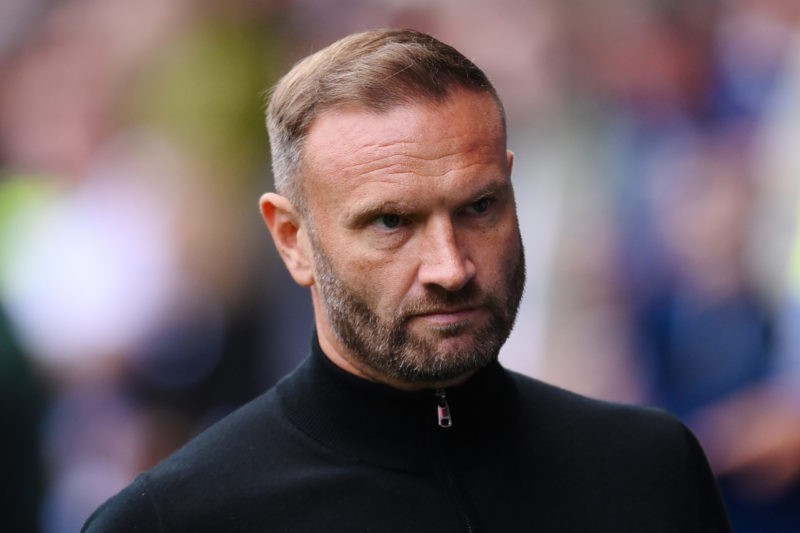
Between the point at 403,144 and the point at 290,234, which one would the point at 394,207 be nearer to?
the point at 403,144

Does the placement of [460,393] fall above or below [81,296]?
above

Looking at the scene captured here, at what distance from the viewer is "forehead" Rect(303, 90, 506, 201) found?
2359mm

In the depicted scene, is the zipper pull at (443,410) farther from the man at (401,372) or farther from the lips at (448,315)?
the lips at (448,315)

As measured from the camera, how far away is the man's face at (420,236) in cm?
235

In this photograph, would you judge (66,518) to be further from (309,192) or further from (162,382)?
(309,192)

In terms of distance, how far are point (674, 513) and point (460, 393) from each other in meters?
0.46

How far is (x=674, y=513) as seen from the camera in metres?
2.56

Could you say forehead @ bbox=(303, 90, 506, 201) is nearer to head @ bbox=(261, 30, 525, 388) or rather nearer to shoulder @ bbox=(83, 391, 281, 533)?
head @ bbox=(261, 30, 525, 388)

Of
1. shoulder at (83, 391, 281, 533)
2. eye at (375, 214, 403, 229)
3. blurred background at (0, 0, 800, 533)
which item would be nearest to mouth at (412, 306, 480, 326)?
eye at (375, 214, 403, 229)

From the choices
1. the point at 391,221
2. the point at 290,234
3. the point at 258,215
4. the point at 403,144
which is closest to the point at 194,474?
the point at 290,234

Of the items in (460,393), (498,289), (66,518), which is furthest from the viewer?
(66,518)

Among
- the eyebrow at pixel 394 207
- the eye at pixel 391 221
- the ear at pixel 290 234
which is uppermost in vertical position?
the eyebrow at pixel 394 207

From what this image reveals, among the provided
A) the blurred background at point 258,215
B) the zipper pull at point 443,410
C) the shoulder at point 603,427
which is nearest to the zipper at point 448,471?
the zipper pull at point 443,410

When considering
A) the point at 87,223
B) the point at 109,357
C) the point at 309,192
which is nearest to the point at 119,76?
the point at 87,223
